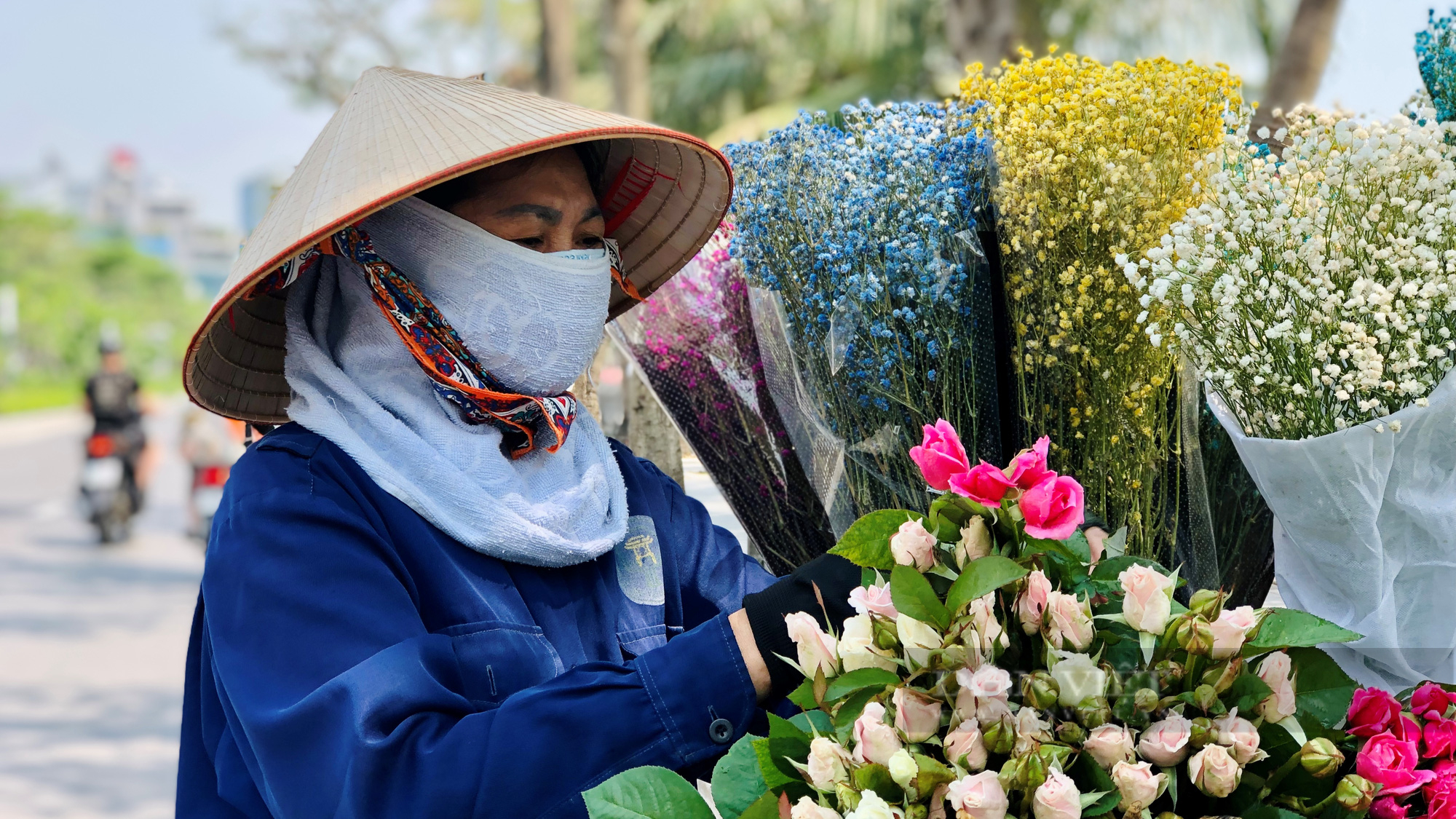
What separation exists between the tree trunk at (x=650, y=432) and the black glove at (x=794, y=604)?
1.06 meters

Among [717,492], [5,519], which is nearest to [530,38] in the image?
[5,519]

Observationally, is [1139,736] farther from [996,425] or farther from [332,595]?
[332,595]

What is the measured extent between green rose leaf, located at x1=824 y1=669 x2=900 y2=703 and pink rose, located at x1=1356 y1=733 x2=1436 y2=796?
412mm

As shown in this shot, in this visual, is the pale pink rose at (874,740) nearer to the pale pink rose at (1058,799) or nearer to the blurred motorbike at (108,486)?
the pale pink rose at (1058,799)

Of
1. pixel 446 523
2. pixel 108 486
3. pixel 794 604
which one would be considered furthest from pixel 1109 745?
pixel 108 486

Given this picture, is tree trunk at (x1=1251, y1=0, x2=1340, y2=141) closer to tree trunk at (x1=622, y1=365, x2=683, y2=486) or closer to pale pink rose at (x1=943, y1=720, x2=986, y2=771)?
tree trunk at (x1=622, y1=365, x2=683, y2=486)

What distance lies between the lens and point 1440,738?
113cm

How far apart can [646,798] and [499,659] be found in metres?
0.41

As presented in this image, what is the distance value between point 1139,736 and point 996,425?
0.67 metres

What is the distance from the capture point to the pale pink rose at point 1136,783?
0.99 metres

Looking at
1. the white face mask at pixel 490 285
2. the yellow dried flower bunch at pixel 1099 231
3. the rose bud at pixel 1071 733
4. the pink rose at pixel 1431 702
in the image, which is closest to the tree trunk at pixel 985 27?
the yellow dried flower bunch at pixel 1099 231

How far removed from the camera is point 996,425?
5.51 feet

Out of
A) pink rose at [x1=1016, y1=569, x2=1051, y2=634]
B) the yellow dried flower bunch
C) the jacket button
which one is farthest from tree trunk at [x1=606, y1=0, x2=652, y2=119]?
pink rose at [x1=1016, y1=569, x2=1051, y2=634]

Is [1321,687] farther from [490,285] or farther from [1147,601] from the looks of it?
[490,285]
